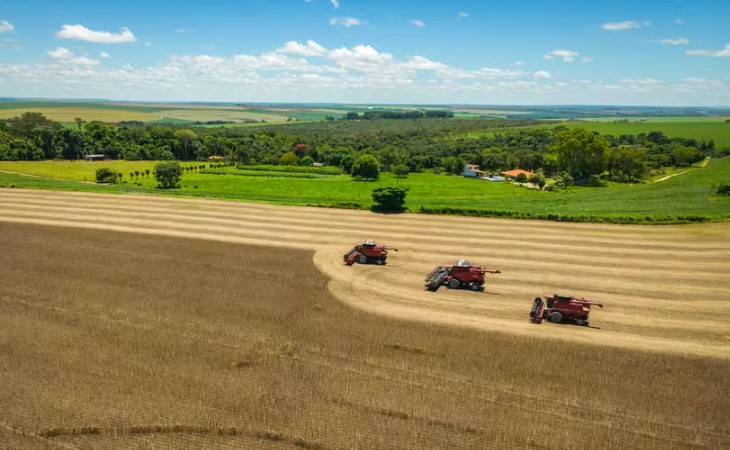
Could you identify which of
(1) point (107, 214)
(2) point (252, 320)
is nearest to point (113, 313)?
(2) point (252, 320)

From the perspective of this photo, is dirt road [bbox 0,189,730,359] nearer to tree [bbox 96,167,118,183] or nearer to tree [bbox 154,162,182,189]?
tree [bbox 154,162,182,189]

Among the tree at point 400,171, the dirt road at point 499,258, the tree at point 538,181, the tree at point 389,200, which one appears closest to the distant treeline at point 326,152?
the tree at point 400,171

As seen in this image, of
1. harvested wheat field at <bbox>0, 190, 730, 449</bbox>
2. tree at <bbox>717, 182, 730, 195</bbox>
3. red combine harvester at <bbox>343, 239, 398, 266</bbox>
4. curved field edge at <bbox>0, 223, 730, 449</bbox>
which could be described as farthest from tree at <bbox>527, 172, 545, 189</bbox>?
curved field edge at <bbox>0, 223, 730, 449</bbox>

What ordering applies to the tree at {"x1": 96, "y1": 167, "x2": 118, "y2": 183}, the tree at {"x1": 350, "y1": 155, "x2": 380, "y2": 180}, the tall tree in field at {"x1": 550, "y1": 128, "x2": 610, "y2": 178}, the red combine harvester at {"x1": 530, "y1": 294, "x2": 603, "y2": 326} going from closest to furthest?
the red combine harvester at {"x1": 530, "y1": 294, "x2": 603, "y2": 326}, the tree at {"x1": 96, "y1": 167, "x2": 118, "y2": 183}, the tall tree in field at {"x1": 550, "y1": 128, "x2": 610, "y2": 178}, the tree at {"x1": 350, "y1": 155, "x2": 380, "y2": 180}

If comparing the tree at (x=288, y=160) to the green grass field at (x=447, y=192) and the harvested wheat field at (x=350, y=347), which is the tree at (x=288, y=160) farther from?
the harvested wheat field at (x=350, y=347)

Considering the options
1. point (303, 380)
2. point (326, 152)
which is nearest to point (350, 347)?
point (303, 380)

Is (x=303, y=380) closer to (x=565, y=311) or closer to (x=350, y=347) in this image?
(x=350, y=347)

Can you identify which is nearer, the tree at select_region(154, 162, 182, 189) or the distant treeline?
the tree at select_region(154, 162, 182, 189)
